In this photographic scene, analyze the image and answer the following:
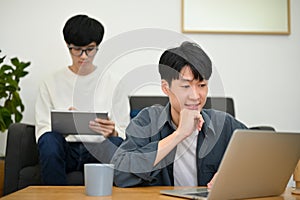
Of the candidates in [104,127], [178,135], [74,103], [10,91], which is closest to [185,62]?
[178,135]

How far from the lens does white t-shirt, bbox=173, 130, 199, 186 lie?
146 cm

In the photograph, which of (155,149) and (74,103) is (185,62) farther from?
(74,103)

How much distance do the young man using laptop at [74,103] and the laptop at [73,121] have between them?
2cm

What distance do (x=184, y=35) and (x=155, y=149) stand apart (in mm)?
1609

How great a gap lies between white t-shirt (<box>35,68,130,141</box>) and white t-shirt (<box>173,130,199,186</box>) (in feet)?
2.13

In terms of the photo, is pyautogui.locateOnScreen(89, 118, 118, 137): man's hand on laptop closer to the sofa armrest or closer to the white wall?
the sofa armrest

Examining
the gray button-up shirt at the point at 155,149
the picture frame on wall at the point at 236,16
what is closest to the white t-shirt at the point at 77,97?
the gray button-up shirt at the point at 155,149

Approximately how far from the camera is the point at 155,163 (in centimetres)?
132

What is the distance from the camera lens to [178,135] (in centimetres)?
128

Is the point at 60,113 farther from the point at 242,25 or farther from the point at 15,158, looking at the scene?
the point at 242,25

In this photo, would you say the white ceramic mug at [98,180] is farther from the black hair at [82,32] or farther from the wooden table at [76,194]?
the black hair at [82,32]

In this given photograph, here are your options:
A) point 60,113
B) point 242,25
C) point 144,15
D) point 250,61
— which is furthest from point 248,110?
point 60,113

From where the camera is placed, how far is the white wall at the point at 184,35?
2.77 metres

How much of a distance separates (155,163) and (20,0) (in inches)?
73.1
